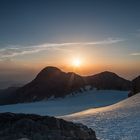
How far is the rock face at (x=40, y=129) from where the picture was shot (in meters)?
13.1

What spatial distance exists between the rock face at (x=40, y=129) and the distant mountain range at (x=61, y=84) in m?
57.8

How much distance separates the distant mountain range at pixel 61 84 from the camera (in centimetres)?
7544

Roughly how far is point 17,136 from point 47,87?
66.3 meters

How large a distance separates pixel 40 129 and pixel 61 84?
64.3 meters

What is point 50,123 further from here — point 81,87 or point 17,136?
point 81,87

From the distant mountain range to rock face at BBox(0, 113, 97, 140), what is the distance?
190 ft

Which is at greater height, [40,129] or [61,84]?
[40,129]

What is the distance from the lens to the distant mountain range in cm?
7544

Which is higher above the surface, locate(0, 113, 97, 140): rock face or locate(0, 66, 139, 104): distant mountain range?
locate(0, 113, 97, 140): rock face

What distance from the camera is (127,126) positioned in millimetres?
20000

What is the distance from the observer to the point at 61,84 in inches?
3073

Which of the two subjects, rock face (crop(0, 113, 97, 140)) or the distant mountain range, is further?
the distant mountain range

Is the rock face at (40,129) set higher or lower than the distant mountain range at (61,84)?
higher

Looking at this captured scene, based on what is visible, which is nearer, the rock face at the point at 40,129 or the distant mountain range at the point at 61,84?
the rock face at the point at 40,129
